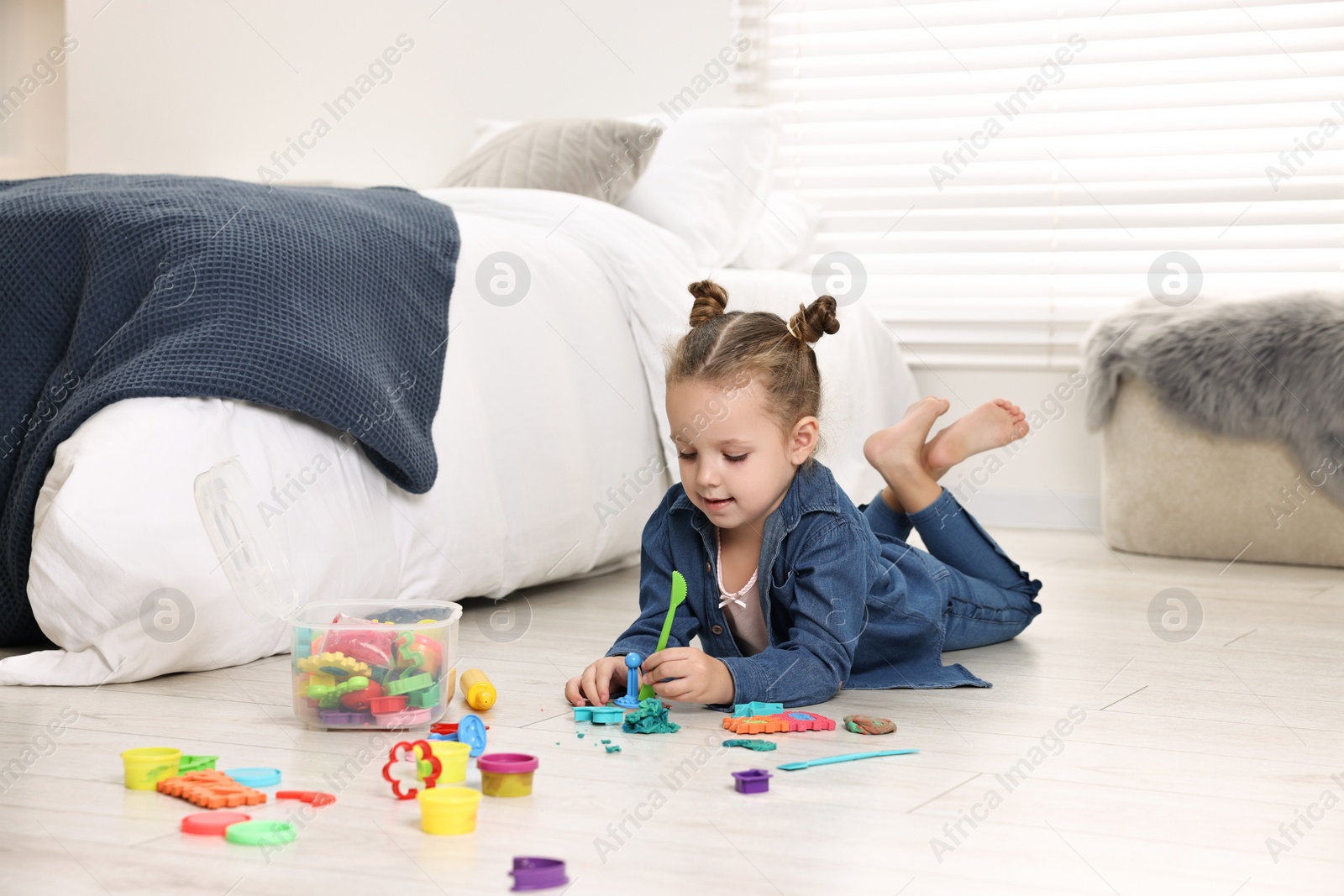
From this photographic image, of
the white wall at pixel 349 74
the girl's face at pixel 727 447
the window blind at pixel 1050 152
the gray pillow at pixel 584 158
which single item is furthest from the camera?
the white wall at pixel 349 74

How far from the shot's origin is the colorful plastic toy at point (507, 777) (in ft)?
3.21

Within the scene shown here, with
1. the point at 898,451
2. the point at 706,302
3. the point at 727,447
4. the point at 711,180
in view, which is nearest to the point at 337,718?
the point at 727,447

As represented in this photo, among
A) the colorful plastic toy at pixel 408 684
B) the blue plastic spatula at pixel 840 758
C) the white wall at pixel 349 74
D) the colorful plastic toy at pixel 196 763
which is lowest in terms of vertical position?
the blue plastic spatula at pixel 840 758

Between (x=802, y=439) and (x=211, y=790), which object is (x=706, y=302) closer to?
(x=802, y=439)

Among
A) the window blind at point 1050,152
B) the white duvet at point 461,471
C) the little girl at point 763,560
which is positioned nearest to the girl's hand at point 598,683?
the little girl at point 763,560

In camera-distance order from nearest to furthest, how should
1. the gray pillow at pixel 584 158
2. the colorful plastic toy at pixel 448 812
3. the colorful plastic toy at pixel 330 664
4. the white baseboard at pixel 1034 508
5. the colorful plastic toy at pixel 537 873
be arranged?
the colorful plastic toy at pixel 537 873 < the colorful plastic toy at pixel 448 812 < the colorful plastic toy at pixel 330 664 < the gray pillow at pixel 584 158 < the white baseboard at pixel 1034 508

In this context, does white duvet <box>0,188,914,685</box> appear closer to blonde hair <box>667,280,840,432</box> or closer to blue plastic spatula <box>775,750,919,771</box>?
blonde hair <box>667,280,840,432</box>

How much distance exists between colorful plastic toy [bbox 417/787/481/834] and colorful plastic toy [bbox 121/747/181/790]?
24cm

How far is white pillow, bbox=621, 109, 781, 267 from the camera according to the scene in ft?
8.85

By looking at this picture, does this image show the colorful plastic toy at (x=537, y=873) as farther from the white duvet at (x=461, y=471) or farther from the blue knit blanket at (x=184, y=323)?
the blue knit blanket at (x=184, y=323)

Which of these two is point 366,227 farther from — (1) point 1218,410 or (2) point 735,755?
(1) point 1218,410

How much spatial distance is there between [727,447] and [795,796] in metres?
0.39

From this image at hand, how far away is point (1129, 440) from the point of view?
2557mm

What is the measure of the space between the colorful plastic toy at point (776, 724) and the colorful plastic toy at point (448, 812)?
344mm
